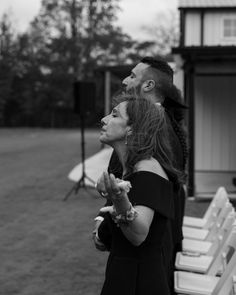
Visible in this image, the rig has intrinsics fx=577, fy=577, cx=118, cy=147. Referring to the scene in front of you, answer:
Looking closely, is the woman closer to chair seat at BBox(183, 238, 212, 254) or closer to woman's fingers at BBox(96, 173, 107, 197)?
woman's fingers at BBox(96, 173, 107, 197)

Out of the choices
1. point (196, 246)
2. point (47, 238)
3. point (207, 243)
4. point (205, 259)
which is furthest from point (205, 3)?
point (205, 259)

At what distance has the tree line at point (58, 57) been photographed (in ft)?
185

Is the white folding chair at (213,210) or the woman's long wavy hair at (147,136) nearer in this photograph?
the woman's long wavy hair at (147,136)

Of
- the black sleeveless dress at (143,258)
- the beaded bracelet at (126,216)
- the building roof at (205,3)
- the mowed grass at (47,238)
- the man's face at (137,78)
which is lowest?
the mowed grass at (47,238)

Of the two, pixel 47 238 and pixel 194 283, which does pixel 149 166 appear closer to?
pixel 194 283

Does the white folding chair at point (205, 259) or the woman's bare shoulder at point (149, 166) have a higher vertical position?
the woman's bare shoulder at point (149, 166)

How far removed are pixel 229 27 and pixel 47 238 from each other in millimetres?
12034

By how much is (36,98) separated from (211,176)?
146 ft

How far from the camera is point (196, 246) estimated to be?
5.91m

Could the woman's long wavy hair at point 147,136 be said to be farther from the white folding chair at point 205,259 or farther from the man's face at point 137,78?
the white folding chair at point 205,259

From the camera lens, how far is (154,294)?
8.31 ft

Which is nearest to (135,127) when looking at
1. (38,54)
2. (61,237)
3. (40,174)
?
(61,237)

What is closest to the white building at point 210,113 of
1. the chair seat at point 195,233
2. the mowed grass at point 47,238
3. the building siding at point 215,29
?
the mowed grass at point 47,238

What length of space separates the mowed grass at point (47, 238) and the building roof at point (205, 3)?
674 centimetres
